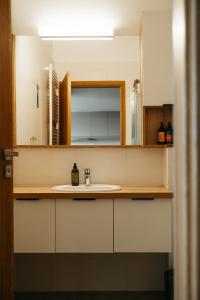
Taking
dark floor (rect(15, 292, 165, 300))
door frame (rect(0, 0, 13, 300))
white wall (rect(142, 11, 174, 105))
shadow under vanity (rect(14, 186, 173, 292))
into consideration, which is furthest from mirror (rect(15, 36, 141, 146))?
dark floor (rect(15, 292, 165, 300))

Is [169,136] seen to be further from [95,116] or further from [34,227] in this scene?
[34,227]

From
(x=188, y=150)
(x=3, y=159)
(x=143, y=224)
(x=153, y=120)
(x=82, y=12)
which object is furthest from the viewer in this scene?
(x=153, y=120)

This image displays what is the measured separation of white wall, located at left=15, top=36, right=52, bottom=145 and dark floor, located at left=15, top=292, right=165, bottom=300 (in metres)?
1.16

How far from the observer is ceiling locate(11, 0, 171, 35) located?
7.55 ft

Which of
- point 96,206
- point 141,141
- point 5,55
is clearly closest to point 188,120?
point 5,55

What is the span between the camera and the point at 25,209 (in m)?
2.10

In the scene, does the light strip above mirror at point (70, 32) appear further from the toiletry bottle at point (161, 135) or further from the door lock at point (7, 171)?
the door lock at point (7, 171)

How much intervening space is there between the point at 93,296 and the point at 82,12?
83.1 inches

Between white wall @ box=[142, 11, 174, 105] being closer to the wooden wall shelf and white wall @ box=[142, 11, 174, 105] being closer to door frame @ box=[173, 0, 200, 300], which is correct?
the wooden wall shelf

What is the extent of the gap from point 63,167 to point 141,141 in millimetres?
648

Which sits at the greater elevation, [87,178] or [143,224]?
[87,178]

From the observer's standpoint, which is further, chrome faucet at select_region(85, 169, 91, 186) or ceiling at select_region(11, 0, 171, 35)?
chrome faucet at select_region(85, 169, 91, 186)

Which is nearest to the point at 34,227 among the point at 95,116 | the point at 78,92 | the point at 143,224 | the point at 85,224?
the point at 85,224

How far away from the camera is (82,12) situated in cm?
240
